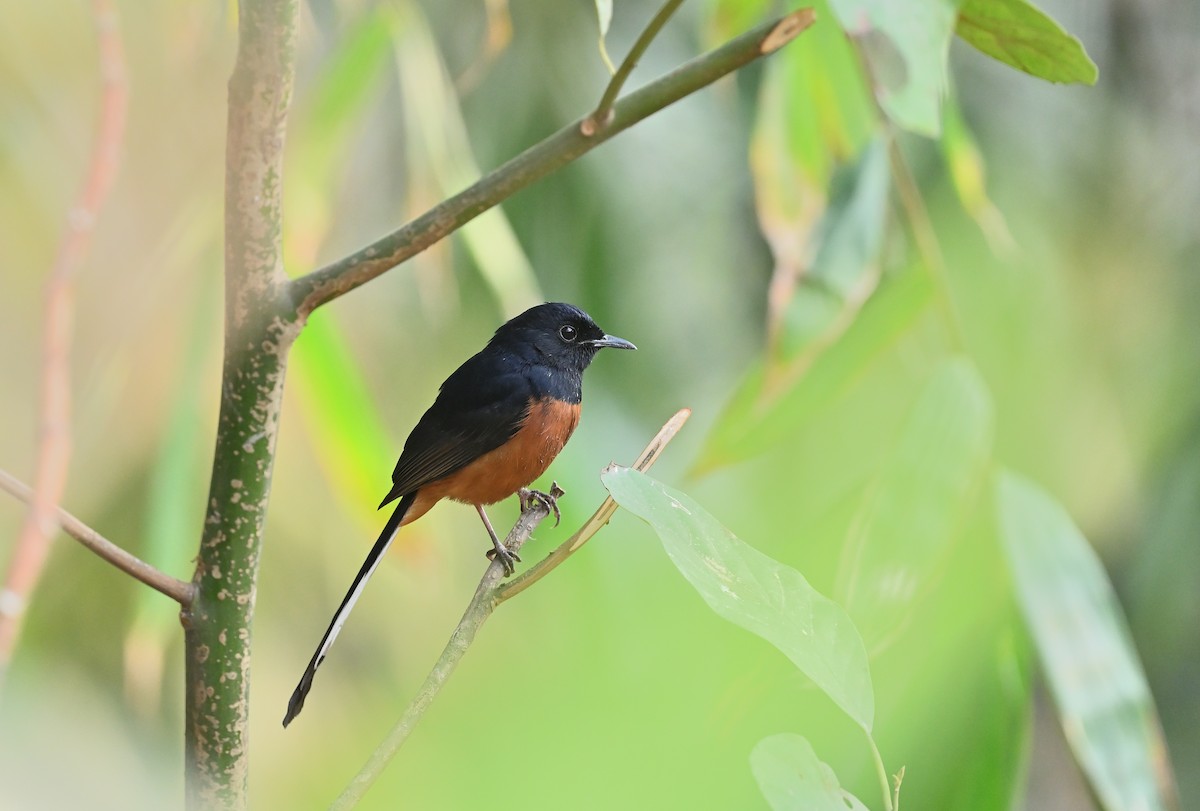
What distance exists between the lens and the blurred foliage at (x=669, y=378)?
967mm

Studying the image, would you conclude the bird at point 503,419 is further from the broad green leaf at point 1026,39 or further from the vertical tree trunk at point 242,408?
the broad green leaf at point 1026,39

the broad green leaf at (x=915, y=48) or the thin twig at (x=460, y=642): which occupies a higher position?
the broad green leaf at (x=915, y=48)

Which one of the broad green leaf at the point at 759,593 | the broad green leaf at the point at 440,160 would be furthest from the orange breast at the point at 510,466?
the broad green leaf at the point at 759,593

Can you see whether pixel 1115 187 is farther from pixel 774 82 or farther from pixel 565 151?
pixel 565 151

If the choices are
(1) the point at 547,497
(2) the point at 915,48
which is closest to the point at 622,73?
(2) the point at 915,48

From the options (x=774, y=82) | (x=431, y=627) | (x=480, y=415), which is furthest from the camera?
(x=431, y=627)

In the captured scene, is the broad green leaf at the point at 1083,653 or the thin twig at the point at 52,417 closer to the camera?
the thin twig at the point at 52,417

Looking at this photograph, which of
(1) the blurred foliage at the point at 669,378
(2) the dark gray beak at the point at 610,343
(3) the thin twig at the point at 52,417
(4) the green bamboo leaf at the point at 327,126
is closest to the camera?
(3) the thin twig at the point at 52,417

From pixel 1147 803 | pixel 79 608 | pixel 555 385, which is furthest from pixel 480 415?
pixel 79 608

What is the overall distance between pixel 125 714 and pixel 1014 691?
4.53ft

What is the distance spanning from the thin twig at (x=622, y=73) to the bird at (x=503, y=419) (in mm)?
459

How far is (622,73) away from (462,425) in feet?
1.85

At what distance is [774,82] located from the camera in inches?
54.9

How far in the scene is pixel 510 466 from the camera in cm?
110
